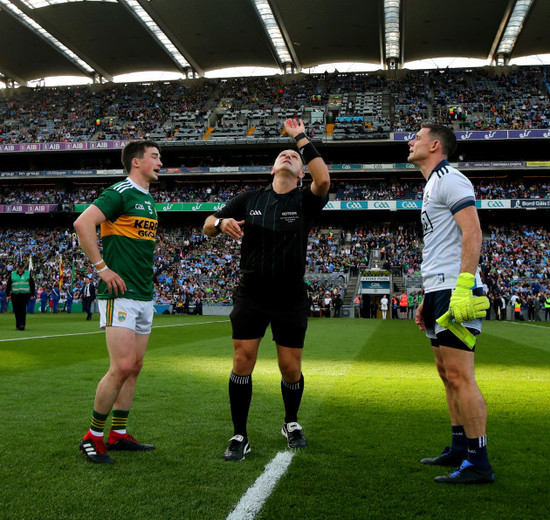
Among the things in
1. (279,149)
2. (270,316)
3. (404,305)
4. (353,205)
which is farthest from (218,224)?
(279,149)

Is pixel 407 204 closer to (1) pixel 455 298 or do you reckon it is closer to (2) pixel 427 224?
(2) pixel 427 224

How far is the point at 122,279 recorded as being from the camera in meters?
4.30

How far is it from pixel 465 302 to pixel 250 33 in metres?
49.4

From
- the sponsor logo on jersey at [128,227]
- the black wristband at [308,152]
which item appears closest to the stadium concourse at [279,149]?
the sponsor logo on jersey at [128,227]

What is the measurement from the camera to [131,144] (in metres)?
4.76

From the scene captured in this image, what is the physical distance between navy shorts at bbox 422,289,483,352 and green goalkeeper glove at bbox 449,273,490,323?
0.52ft

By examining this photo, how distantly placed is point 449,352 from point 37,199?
169ft

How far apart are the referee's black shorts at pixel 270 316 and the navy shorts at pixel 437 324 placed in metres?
0.97

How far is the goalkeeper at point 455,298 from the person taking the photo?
365 centimetres

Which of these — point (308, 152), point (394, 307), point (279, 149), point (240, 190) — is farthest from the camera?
point (279, 149)

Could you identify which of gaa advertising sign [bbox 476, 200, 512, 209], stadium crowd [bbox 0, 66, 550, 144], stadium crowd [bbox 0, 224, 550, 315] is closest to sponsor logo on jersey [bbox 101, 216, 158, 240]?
stadium crowd [bbox 0, 224, 550, 315]

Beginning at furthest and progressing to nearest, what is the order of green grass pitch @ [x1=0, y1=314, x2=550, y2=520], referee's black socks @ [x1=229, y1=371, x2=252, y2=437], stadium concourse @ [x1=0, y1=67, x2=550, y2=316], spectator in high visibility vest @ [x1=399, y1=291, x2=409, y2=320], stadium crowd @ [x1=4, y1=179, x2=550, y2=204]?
1. stadium crowd @ [x1=4, y1=179, x2=550, y2=204]
2. stadium concourse @ [x1=0, y1=67, x2=550, y2=316]
3. spectator in high visibility vest @ [x1=399, y1=291, x2=409, y2=320]
4. referee's black socks @ [x1=229, y1=371, x2=252, y2=437]
5. green grass pitch @ [x1=0, y1=314, x2=550, y2=520]

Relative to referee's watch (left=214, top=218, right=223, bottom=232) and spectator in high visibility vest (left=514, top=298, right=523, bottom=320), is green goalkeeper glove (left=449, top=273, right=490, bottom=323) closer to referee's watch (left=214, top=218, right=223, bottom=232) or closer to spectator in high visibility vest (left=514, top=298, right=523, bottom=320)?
referee's watch (left=214, top=218, right=223, bottom=232)

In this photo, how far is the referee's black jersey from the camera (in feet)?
14.7
